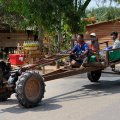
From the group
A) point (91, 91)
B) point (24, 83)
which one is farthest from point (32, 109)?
point (91, 91)

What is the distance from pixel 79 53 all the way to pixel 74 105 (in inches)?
110

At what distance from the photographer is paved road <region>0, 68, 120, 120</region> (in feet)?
28.2

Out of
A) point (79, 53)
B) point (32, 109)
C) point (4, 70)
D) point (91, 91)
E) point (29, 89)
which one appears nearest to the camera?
point (32, 109)

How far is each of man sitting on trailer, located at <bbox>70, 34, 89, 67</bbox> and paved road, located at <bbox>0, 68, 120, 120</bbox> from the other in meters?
0.89

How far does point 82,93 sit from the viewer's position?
11.7 metres

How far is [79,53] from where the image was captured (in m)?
12.2

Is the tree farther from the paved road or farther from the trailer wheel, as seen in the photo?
the paved road

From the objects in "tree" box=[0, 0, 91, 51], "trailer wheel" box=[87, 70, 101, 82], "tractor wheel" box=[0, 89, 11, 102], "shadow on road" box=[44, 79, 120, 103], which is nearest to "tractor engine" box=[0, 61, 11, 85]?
"tractor wheel" box=[0, 89, 11, 102]

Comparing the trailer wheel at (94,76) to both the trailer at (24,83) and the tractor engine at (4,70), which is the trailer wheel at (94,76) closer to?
the trailer at (24,83)

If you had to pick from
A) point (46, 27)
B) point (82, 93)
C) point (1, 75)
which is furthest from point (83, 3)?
point (1, 75)

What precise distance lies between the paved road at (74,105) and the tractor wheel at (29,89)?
0.60 feet

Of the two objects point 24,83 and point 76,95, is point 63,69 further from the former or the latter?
point 24,83

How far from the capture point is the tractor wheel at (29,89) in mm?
9352

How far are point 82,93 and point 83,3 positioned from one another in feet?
31.6
